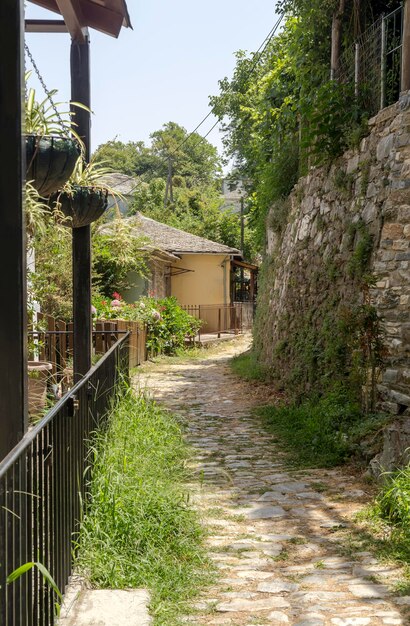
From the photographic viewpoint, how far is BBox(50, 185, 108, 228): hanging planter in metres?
5.55

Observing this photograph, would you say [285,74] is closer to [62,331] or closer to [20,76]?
[62,331]

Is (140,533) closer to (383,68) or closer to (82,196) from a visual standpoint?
(82,196)

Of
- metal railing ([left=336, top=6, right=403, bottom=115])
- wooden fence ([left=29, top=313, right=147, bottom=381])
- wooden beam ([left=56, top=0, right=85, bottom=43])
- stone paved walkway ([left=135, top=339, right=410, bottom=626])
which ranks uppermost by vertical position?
metal railing ([left=336, top=6, right=403, bottom=115])

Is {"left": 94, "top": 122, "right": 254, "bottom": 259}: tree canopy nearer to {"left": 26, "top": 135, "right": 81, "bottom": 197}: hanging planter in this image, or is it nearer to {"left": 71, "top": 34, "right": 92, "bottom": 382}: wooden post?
{"left": 71, "top": 34, "right": 92, "bottom": 382}: wooden post

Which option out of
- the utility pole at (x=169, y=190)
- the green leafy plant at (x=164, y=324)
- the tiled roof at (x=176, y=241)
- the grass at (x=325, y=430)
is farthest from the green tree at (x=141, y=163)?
the grass at (x=325, y=430)

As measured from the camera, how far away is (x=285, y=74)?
13109 mm

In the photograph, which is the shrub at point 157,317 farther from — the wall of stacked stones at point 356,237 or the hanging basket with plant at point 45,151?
the hanging basket with plant at point 45,151

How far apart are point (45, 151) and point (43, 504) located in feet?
6.99

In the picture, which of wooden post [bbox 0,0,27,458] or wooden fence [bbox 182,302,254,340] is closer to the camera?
wooden post [bbox 0,0,27,458]

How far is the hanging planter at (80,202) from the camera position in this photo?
18.2 ft

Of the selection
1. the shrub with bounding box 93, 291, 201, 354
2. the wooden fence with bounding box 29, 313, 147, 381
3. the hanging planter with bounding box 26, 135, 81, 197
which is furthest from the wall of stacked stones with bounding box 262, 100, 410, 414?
the shrub with bounding box 93, 291, 201, 354

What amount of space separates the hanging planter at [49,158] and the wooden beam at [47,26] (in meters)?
2.46

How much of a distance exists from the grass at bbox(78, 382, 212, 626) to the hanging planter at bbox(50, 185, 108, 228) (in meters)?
1.74

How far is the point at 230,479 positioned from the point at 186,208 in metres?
37.2
